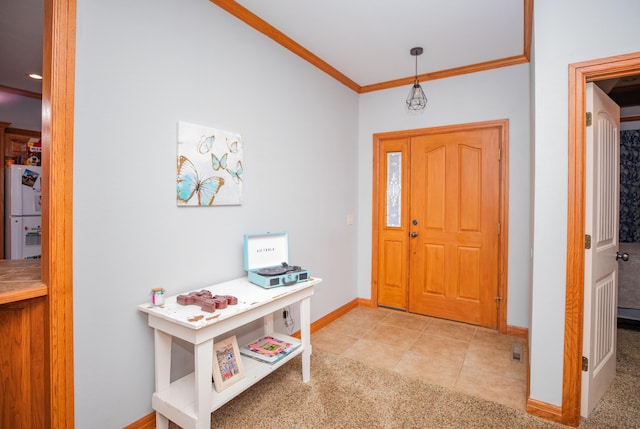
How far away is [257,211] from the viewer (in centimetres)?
256

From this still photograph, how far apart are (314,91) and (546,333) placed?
2.71 metres

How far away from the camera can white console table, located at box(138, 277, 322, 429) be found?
1575mm

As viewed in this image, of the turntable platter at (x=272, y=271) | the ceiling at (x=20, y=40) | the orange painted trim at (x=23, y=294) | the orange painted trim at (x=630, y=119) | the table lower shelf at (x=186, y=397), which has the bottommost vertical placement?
the table lower shelf at (x=186, y=397)

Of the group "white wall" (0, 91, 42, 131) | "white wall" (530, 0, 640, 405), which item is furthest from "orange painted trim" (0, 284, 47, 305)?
"white wall" (0, 91, 42, 131)

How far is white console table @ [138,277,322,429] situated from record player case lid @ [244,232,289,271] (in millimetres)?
231

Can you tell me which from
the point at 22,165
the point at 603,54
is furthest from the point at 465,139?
the point at 22,165

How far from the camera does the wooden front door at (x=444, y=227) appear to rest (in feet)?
10.9

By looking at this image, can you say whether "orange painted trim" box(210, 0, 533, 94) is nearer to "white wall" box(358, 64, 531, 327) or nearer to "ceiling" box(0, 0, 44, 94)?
"white wall" box(358, 64, 531, 327)

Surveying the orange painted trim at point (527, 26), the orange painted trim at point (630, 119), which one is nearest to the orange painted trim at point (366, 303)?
the orange painted trim at point (527, 26)

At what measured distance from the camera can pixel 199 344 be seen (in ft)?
5.13

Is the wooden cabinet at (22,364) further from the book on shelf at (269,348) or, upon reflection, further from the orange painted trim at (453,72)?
the orange painted trim at (453,72)

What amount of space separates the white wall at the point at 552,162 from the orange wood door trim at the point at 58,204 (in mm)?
2499

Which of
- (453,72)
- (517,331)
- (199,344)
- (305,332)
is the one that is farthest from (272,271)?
(453,72)

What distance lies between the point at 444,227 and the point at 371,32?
209 centimetres
